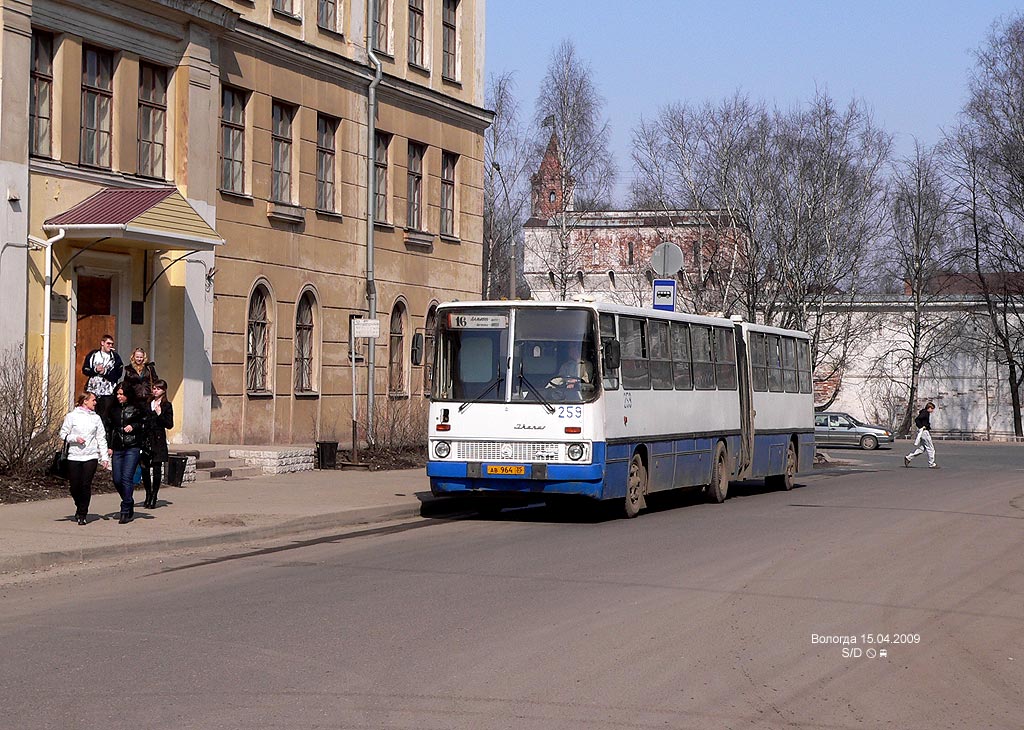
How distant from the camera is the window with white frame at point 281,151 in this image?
2911cm

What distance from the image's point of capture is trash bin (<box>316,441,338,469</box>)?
26.6m

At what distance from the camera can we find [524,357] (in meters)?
18.5

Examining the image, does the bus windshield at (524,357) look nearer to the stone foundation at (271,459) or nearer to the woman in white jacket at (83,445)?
the woman in white jacket at (83,445)

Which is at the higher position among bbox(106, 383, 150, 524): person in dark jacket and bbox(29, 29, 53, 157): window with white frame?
bbox(29, 29, 53, 157): window with white frame

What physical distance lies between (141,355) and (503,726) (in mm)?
14112

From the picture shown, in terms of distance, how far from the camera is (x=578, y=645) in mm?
9312

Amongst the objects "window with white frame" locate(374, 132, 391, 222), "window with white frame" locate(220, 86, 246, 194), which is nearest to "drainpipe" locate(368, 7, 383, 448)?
"window with white frame" locate(374, 132, 391, 222)

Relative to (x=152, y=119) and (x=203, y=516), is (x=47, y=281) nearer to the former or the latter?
(x=152, y=119)

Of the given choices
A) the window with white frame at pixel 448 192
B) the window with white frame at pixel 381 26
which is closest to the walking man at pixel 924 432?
the window with white frame at pixel 448 192

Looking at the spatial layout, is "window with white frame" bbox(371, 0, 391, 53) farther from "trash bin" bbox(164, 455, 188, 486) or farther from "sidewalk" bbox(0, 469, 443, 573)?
"trash bin" bbox(164, 455, 188, 486)

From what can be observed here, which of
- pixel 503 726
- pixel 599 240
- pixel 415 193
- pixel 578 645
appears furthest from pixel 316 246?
pixel 599 240

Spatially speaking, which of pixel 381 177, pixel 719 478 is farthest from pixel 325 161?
pixel 719 478

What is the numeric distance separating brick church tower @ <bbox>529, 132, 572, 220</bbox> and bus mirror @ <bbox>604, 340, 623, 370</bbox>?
1560 inches

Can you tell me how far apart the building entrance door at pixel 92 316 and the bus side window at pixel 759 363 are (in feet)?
35.9
